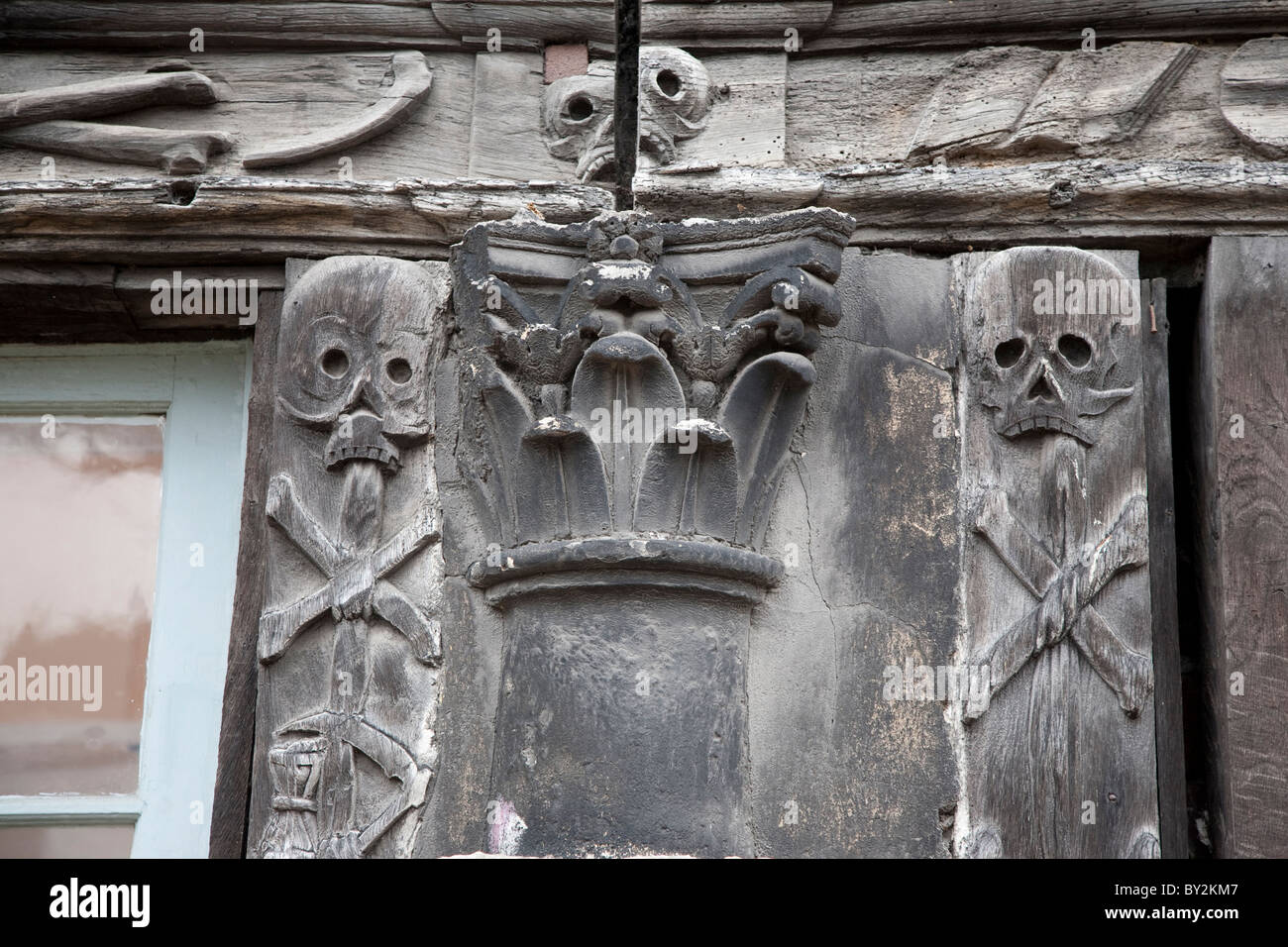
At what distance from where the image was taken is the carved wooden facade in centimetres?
253

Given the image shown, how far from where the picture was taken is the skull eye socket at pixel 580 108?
2877 millimetres

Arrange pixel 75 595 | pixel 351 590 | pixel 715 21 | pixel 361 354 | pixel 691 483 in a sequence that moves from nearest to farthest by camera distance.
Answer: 1. pixel 691 483
2. pixel 351 590
3. pixel 361 354
4. pixel 715 21
5. pixel 75 595

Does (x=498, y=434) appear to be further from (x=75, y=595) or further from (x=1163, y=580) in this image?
(x=1163, y=580)

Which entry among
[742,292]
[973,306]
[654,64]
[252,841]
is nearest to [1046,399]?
[973,306]

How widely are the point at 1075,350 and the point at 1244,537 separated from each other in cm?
44

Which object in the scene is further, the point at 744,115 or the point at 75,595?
the point at 75,595

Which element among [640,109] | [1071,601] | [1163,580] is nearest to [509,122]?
[640,109]

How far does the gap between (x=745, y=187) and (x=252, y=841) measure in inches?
58.1

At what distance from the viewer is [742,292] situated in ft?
8.54

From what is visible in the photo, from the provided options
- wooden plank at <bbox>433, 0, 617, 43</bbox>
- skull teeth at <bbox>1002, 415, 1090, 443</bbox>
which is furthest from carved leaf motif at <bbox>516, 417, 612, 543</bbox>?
wooden plank at <bbox>433, 0, 617, 43</bbox>

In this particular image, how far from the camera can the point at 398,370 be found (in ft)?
9.14

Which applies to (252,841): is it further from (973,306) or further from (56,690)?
(973,306)

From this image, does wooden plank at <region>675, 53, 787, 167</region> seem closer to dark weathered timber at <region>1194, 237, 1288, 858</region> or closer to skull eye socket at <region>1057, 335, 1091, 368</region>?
skull eye socket at <region>1057, 335, 1091, 368</region>

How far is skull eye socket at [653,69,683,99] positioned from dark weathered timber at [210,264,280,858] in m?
0.87
